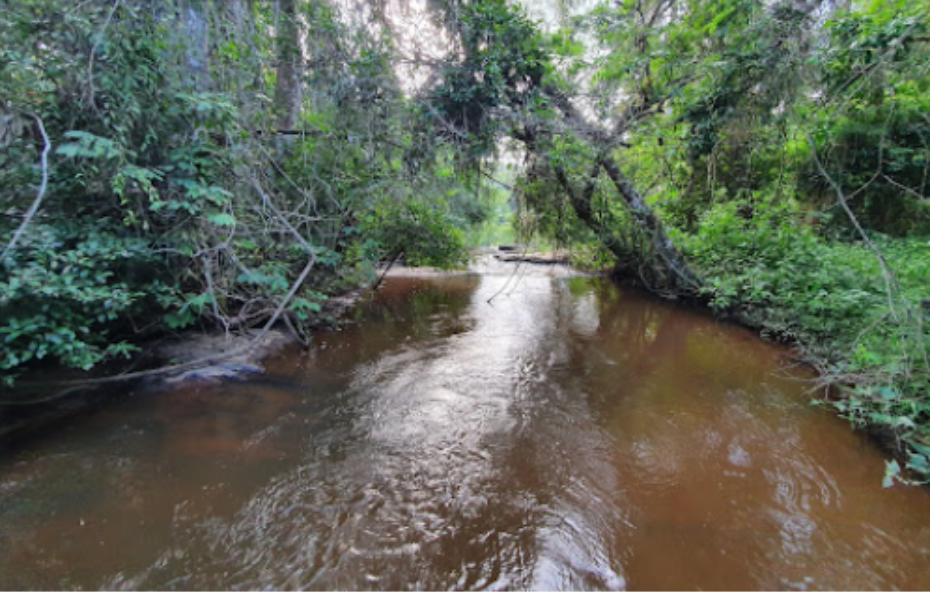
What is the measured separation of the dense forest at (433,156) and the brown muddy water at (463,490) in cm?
60

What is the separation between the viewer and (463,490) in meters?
2.42

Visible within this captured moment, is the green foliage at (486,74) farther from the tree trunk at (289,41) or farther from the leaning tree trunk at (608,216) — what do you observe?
the tree trunk at (289,41)

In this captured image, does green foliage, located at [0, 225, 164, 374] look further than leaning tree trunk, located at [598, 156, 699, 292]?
No

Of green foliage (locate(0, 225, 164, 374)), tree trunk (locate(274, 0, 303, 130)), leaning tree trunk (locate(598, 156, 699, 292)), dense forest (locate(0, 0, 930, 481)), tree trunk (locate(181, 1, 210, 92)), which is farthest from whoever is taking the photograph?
leaning tree trunk (locate(598, 156, 699, 292))

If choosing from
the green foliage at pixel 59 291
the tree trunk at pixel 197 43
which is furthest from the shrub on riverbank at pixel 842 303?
the tree trunk at pixel 197 43

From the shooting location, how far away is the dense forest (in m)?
2.68

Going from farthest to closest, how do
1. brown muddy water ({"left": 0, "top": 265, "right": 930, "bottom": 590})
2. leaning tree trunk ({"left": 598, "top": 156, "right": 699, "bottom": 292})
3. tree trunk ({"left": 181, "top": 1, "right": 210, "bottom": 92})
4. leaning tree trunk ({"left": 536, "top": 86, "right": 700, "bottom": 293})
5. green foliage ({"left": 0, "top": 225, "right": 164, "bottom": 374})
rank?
leaning tree trunk ({"left": 598, "top": 156, "right": 699, "bottom": 292}) → leaning tree trunk ({"left": 536, "top": 86, "right": 700, "bottom": 293}) → tree trunk ({"left": 181, "top": 1, "right": 210, "bottom": 92}) → green foliage ({"left": 0, "top": 225, "right": 164, "bottom": 374}) → brown muddy water ({"left": 0, "top": 265, "right": 930, "bottom": 590})

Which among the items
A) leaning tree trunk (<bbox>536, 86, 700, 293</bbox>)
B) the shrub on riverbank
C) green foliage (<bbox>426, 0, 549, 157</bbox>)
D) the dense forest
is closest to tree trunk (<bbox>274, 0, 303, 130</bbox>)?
the dense forest

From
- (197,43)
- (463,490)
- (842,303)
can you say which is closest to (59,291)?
(197,43)

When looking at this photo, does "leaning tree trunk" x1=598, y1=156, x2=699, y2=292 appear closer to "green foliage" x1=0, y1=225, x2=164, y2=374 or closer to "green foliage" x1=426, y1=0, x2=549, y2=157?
"green foliage" x1=426, y1=0, x2=549, y2=157

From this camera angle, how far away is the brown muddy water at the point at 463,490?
72.5 inches

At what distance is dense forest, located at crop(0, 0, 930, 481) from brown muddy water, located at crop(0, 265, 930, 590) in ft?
1.96

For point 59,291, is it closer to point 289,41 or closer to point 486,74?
point 289,41

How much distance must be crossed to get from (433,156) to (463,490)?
422cm
